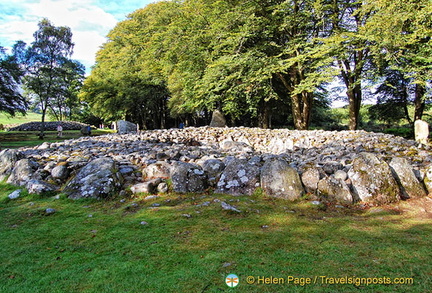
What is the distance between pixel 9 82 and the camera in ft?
74.6

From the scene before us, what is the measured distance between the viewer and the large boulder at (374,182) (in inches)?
208

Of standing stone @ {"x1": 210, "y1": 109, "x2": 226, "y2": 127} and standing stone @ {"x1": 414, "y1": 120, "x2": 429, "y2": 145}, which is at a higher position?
standing stone @ {"x1": 210, "y1": 109, "x2": 226, "y2": 127}

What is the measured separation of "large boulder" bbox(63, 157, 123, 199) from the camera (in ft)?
19.2

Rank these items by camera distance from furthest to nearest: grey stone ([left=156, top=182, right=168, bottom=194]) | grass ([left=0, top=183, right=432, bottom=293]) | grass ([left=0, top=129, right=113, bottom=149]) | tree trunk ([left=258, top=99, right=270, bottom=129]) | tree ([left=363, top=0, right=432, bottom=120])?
tree trunk ([left=258, top=99, right=270, bottom=129])
grass ([left=0, top=129, right=113, bottom=149])
tree ([left=363, top=0, right=432, bottom=120])
grey stone ([left=156, top=182, right=168, bottom=194])
grass ([left=0, top=183, right=432, bottom=293])

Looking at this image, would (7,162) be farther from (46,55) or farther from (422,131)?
(46,55)

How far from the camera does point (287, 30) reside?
58.2 ft

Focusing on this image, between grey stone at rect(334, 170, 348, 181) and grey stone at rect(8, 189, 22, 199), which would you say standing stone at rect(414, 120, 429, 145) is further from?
grey stone at rect(8, 189, 22, 199)

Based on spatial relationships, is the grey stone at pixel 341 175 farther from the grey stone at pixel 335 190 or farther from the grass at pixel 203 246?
the grass at pixel 203 246

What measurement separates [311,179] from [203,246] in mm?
3285

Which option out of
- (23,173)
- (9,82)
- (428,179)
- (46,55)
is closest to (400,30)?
(428,179)

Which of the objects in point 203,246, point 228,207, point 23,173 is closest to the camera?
point 203,246

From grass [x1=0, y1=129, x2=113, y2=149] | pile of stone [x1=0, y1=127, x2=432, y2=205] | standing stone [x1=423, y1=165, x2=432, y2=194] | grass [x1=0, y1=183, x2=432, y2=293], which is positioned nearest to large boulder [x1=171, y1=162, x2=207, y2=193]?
pile of stone [x1=0, y1=127, x2=432, y2=205]

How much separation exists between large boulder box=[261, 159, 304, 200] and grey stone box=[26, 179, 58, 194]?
510cm

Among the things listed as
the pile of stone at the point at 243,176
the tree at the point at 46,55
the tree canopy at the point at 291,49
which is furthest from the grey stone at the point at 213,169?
the tree at the point at 46,55
